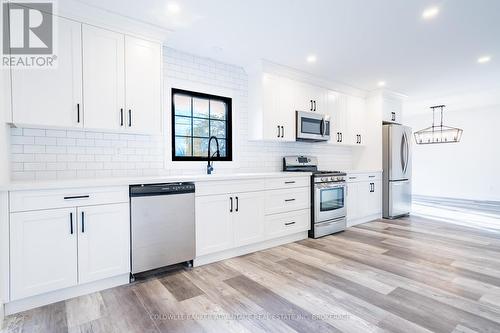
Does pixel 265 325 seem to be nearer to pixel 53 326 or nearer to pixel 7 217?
pixel 53 326

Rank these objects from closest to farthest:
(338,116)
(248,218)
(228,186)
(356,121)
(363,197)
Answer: (228,186) < (248,218) < (363,197) < (338,116) < (356,121)

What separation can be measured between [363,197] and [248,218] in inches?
104

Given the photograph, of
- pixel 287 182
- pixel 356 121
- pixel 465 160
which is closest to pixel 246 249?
pixel 287 182

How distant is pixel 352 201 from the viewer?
14.8 ft

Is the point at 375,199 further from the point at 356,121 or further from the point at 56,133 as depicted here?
the point at 56,133

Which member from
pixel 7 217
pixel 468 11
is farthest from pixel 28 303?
pixel 468 11

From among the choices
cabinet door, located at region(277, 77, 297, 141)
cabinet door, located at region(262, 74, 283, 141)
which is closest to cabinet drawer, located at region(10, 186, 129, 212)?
cabinet door, located at region(262, 74, 283, 141)

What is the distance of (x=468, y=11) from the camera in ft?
8.23

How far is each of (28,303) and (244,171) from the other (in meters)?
2.68

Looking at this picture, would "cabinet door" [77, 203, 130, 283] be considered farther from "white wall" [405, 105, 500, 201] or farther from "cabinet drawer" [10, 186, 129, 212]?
"white wall" [405, 105, 500, 201]

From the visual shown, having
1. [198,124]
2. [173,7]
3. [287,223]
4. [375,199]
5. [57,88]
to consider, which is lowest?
[287,223]

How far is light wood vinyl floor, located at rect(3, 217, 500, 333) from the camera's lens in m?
1.77

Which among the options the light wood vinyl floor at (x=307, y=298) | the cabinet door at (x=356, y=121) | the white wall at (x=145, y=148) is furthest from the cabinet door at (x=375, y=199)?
the light wood vinyl floor at (x=307, y=298)

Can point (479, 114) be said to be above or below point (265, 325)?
above
